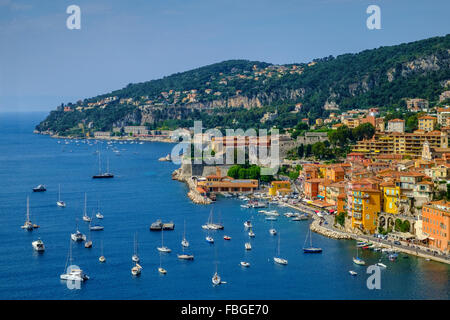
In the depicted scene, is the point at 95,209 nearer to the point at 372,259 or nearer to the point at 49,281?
the point at 49,281

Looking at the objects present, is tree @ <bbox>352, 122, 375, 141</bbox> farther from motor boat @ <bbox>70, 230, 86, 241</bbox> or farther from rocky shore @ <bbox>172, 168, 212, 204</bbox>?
motor boat @ <bbox>70, 230, 86, 241</bbox>

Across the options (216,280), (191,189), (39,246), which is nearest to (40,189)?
(191,189)

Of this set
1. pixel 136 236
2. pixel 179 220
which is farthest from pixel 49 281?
pixel 179 220

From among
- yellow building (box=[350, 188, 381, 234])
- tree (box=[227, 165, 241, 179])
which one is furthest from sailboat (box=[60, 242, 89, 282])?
tree (box=[227, 165, 241, 179])

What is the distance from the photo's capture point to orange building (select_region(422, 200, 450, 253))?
16.2 m

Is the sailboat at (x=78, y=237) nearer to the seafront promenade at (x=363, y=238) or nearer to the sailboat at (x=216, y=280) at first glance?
the sailboat at (x=216, y=280)

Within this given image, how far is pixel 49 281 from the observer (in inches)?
612

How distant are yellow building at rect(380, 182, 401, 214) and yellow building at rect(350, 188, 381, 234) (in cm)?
24

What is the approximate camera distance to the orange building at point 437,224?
16234 millimetres

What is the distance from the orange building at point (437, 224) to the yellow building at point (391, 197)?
1.48 metres

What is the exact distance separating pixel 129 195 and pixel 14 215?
5.26m

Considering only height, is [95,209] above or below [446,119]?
below

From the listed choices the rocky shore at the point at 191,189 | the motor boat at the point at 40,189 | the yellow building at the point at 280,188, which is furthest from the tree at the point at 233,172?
the motor boat at the point at 40,189
